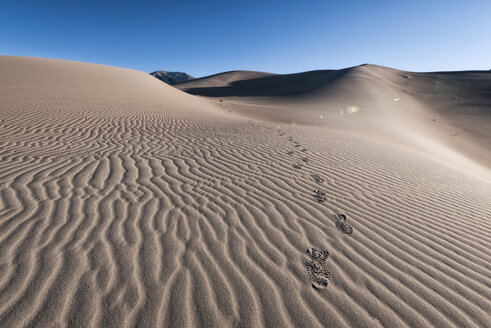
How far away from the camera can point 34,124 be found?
7.48 m

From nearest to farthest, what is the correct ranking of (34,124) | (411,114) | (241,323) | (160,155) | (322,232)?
(241,323), (322,232), (160,155), (34,124), (411,114)

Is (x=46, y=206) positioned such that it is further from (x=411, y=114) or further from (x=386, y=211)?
(x=411, y=114)

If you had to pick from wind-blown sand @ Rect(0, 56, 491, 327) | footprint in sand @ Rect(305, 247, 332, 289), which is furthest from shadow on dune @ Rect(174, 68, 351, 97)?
footprint in sand @ Rect(305, 247, 332, 289)

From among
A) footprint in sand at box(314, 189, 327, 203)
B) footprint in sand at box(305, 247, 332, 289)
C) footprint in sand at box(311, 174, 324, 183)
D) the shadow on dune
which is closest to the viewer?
footprint in sand at box(305, 247, 332, 289)

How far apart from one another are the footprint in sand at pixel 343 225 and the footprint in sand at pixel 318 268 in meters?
0.60

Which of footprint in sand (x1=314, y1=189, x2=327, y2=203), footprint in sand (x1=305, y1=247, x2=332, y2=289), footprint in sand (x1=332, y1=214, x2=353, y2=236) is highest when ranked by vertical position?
footprint in sand (x1=314, y1=189, x2=327, y2=203)

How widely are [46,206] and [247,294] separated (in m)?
2.95

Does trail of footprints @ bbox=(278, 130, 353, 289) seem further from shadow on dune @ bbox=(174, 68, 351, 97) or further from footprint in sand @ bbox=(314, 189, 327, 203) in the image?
shadow on dune @ bbox=(174, 68, 351, 97)

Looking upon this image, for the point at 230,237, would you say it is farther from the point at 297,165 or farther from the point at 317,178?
the point at 297,165

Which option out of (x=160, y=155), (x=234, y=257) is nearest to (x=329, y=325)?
(x=234, y=257)

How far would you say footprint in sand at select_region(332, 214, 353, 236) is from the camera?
10.3ft

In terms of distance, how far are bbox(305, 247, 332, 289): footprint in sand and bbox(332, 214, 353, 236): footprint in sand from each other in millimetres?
595

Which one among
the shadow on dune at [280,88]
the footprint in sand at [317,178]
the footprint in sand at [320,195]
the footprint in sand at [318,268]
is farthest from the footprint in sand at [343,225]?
the shadow on dune at [280,88]

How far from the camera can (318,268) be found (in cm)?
249
